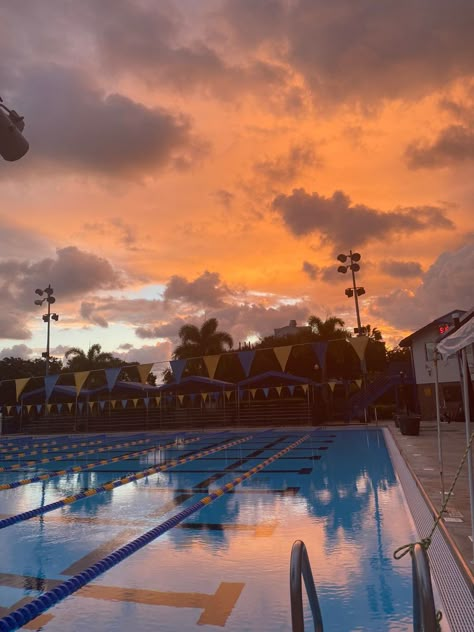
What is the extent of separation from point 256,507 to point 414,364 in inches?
932

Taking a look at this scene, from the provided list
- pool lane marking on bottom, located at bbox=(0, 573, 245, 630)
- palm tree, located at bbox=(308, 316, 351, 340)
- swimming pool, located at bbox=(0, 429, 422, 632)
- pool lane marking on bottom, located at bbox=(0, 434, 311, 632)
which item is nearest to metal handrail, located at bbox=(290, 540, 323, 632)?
swimming pool, located at bbox=(0, 429, 422, 632)

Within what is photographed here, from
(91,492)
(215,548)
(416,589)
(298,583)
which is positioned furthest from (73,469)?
(416,589)

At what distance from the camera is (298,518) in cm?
691

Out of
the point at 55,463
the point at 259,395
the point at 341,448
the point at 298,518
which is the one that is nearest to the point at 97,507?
the point at 298,518

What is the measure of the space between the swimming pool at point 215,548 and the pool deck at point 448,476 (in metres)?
0.55

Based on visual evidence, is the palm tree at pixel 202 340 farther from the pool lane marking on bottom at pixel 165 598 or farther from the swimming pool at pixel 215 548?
the pool lane marking on bottom at pixel 165 598

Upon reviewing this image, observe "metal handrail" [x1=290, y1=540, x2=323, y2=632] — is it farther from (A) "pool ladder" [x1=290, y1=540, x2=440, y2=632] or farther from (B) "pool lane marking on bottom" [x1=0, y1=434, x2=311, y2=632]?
(B) "pool lane marking on bottom" [x1=0, y1=434, x2=311, y2=632]

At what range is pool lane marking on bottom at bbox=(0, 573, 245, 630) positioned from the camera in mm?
3773

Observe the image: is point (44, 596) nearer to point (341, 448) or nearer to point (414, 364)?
point (341, 448)

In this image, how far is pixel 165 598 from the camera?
13.7ft

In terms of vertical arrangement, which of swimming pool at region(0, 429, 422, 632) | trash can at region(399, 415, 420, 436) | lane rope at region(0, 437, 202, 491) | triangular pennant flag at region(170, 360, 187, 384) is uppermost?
triangular pennant flag at region(170, 360, 187, 384)

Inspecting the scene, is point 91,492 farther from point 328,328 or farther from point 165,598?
point 328,328

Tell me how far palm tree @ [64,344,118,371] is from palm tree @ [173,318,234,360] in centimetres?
861

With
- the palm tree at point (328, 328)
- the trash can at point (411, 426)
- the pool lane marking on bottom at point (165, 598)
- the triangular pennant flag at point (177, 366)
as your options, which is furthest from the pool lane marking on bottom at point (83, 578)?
the palm tree at point (328, 328)
